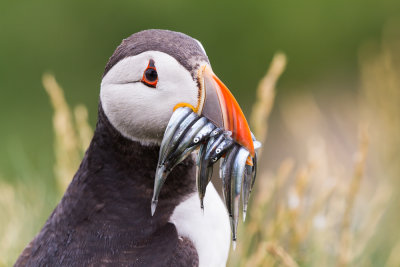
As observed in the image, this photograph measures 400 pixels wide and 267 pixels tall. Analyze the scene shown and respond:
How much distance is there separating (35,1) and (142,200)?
589 cm

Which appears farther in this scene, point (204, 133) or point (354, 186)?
point (354, 186)

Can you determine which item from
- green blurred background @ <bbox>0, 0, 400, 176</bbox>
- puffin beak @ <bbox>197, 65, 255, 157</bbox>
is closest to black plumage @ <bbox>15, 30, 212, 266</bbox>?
puffin beak @ <bbox>197, 65, 255, 157</bbox>

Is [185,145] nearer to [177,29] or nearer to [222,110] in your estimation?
[222,110]

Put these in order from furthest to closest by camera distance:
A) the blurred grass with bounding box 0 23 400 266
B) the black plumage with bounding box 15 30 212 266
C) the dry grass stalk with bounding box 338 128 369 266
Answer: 1. the blurred grass with bounding box 0 23 400 266
2. the dry grass stalk with bounding box 338 128 369 266
3. the black plumage with bounding box 15 30 212 266

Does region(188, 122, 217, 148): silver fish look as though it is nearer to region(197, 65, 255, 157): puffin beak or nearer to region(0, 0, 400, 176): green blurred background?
region(197, 65, 255, 157): puffin beak

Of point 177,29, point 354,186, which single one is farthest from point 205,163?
point 177,29

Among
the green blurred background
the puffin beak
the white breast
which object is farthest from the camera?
the green blurred background

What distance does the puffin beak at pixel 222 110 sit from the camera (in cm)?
268

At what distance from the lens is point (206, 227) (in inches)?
119

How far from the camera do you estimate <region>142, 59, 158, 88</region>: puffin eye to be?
2.75 m

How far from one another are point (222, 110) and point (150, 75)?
28 centimetres

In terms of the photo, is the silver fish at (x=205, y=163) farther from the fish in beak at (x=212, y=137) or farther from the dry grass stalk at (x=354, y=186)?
the dry grass stalk at (x=354, y=186)

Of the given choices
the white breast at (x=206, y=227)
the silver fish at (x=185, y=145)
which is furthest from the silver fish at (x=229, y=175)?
the white breast at (x=206, y=227)

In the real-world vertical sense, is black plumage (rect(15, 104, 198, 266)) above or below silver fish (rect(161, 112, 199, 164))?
below
